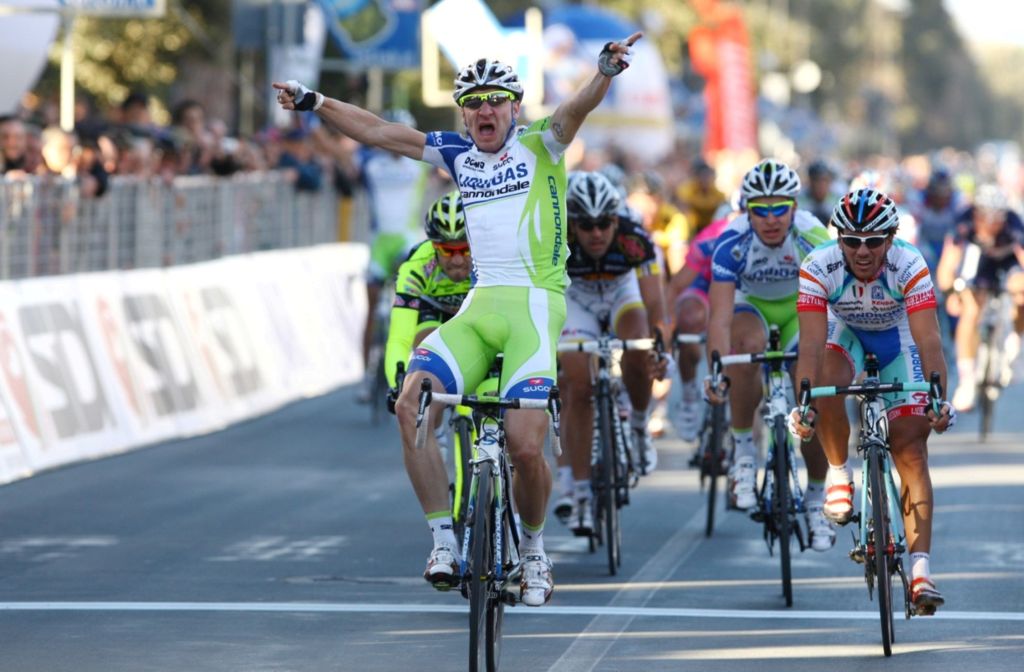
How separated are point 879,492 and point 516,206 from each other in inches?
74.2

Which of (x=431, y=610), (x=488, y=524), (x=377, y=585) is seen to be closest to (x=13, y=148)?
(x=377, y=585)

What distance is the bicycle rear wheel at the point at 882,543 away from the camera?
9.16 m

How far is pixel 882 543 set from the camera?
9281mm

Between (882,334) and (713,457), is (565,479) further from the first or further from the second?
(882,334)

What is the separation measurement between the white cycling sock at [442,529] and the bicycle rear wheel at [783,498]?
204 cm

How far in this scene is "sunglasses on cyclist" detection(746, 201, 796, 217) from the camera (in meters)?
11.9

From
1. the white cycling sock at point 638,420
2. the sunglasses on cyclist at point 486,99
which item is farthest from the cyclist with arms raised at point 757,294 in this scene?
the sunglasses on cyclist at point 486,99

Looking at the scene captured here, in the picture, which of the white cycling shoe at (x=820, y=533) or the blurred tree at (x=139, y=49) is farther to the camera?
the blurred tree at (x=139, y=49)

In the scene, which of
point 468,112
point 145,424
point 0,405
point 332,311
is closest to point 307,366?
point 332,311

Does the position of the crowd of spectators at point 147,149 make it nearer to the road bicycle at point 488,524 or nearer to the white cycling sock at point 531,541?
the white cycling sock at point 531,541

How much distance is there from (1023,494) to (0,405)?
21.7ft

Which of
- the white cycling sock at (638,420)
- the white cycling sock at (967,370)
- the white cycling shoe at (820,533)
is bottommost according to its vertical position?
the white cycling shoe at (820,533)

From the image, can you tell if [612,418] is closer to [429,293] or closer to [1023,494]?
[429,293]

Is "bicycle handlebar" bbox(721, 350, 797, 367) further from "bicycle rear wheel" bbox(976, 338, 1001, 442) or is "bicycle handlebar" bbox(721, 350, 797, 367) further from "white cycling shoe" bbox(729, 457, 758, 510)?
"bicycle rear wheel" bbox(976, 338, 1001, 442)
